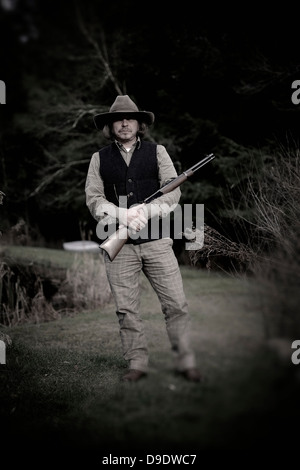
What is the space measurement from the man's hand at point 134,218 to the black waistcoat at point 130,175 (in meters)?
0.20

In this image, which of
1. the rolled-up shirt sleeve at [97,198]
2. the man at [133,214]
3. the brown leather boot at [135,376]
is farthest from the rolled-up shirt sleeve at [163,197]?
the brown leather boot at [135,376]

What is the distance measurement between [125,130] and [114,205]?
600 millimetres

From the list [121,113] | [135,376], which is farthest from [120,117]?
[135,376]

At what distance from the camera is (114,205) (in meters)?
3.45

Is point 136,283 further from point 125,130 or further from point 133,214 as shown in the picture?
point 125,130

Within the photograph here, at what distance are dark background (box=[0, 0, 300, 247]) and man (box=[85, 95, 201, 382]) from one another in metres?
5.40

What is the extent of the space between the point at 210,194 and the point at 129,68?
5.12 m

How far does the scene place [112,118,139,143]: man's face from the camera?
3572mm

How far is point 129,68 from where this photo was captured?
1337 centimetres

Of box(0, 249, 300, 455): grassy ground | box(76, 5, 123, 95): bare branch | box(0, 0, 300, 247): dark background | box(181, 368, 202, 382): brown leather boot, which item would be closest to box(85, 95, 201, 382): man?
box(0, 249, 300, 455): grassy ground

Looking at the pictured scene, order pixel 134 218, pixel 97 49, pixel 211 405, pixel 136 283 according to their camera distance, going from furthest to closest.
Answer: pixel 97 49
pixel 136 283
pixel 134 218
pixel 211 405

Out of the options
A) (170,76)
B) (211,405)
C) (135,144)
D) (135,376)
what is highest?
(170,76)

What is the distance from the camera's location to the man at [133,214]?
336 cm
